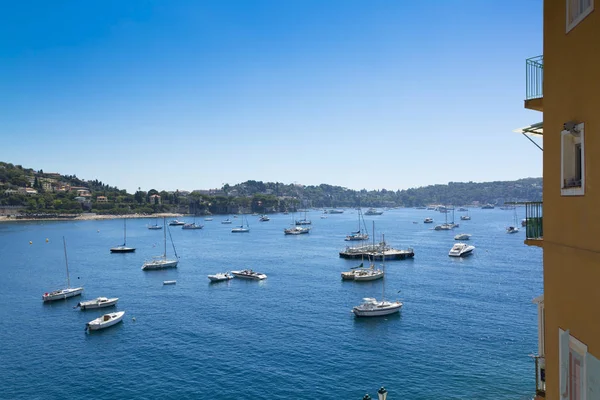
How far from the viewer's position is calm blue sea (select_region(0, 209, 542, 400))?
2764cm

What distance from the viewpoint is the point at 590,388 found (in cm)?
649

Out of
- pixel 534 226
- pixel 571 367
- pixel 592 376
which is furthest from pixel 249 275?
pixel 592 376

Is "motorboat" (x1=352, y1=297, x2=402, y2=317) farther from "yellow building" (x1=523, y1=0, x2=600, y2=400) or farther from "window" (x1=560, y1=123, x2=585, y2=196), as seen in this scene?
"window" (x1=560, y1=123, x2=585, y2=196)

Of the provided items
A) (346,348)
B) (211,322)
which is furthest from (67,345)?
(346,348)

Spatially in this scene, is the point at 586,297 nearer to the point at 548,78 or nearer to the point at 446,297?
Answer: the point at 548,78

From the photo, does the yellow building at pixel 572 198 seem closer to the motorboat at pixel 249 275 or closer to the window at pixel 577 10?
the window at pixel 577 10

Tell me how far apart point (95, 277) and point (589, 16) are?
6992cm

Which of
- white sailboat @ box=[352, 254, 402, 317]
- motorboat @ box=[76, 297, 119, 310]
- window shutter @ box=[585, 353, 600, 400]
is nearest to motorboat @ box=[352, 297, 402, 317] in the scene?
white sailboat @ box=[352, 254, 402, 317]

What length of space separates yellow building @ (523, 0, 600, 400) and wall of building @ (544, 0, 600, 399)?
1 centimetres

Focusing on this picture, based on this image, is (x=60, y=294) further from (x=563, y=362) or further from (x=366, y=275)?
(x=563, y=362)

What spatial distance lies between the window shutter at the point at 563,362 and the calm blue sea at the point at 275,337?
2012cm

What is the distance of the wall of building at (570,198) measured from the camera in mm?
6215

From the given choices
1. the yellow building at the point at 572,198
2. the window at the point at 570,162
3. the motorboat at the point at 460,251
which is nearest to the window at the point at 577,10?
the yellow building at the point at 572,198

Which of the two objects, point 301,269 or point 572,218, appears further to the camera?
point 301,269
